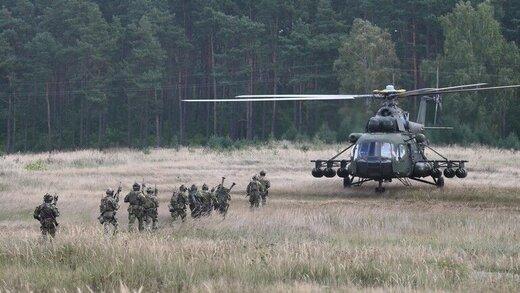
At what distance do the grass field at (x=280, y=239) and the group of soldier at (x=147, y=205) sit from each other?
0.42 m

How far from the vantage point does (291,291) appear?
8672mm

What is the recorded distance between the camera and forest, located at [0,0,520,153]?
68688mm

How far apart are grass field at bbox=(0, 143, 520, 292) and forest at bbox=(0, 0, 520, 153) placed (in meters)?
34.8

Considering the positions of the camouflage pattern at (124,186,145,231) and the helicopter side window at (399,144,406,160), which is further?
the helicopter side window at (399,144,406,160)

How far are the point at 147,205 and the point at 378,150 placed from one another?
29.9 feet

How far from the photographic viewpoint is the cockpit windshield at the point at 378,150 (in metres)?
24.3

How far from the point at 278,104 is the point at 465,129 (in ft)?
75.4

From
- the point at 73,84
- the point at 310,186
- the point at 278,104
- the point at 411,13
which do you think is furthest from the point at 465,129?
the point at 73,84

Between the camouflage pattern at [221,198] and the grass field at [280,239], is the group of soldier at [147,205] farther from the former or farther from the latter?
the grass field at [280,239]

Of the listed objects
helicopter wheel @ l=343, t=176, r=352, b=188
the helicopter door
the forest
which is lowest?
helicopter wheel @ l=343, t=176, r=352, b=188

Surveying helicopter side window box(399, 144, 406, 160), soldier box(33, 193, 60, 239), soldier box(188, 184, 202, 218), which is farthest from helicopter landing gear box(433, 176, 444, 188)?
soldier box(33, 193, 60, 239)

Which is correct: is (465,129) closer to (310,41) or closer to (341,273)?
(310,41)

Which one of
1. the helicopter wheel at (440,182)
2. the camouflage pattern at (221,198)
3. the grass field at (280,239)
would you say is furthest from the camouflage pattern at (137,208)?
the helicopter wheel at (440,182)

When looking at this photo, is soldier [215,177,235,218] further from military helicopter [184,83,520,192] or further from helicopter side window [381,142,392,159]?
helicopter side window [381,142,392,159]
